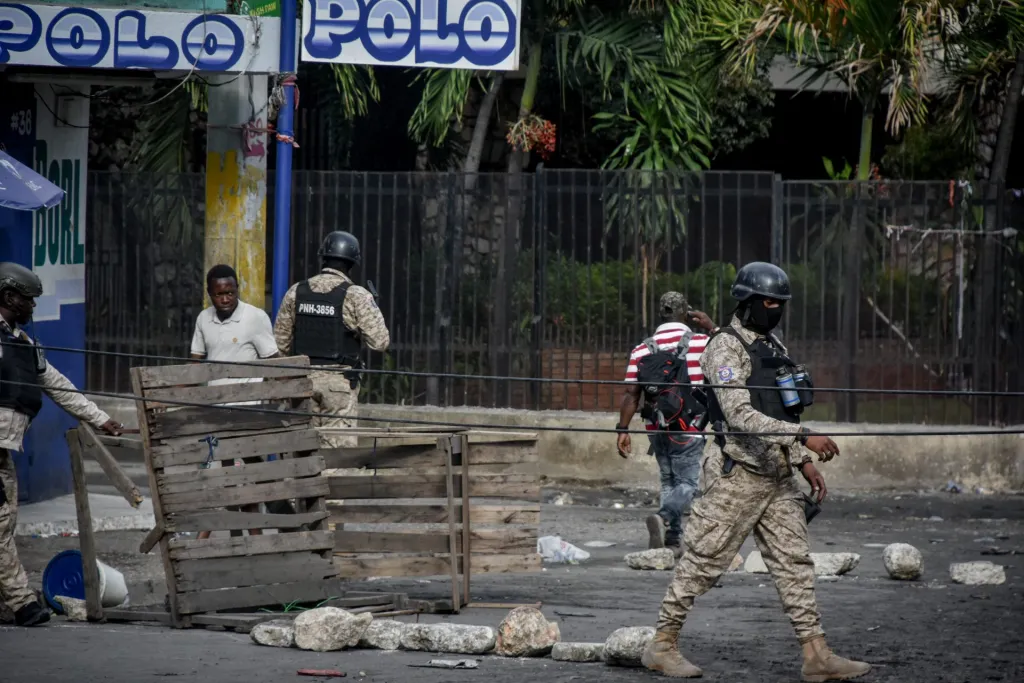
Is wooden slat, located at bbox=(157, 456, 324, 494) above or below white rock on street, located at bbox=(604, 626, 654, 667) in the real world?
above

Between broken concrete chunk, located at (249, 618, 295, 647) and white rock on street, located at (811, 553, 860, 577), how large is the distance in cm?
350

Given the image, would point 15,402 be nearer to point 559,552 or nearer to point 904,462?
point 559,552

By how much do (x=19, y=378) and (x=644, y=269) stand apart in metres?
6.35

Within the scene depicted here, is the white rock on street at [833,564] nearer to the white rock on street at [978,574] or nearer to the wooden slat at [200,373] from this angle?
the white rock on street at [978,574]

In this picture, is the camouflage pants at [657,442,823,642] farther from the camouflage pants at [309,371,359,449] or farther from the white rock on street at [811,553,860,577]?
the camouflage pants at [309,371,359,449]

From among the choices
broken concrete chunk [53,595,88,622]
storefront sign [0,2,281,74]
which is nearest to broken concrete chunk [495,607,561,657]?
broken concrete chunk [53,595,88,622]

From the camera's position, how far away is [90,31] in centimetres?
968

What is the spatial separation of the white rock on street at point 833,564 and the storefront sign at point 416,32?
341cm

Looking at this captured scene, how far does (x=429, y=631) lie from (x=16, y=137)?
497 cm

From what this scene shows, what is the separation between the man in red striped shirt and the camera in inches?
379

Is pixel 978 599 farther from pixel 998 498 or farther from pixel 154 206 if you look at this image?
pixel 154 206

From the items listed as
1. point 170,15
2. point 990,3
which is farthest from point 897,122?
point 170,15

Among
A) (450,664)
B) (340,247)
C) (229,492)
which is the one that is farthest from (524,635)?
(340,247)

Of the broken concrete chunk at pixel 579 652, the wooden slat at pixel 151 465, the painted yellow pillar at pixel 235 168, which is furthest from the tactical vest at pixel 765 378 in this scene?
the painted yellow pillar at pixel 235 168
